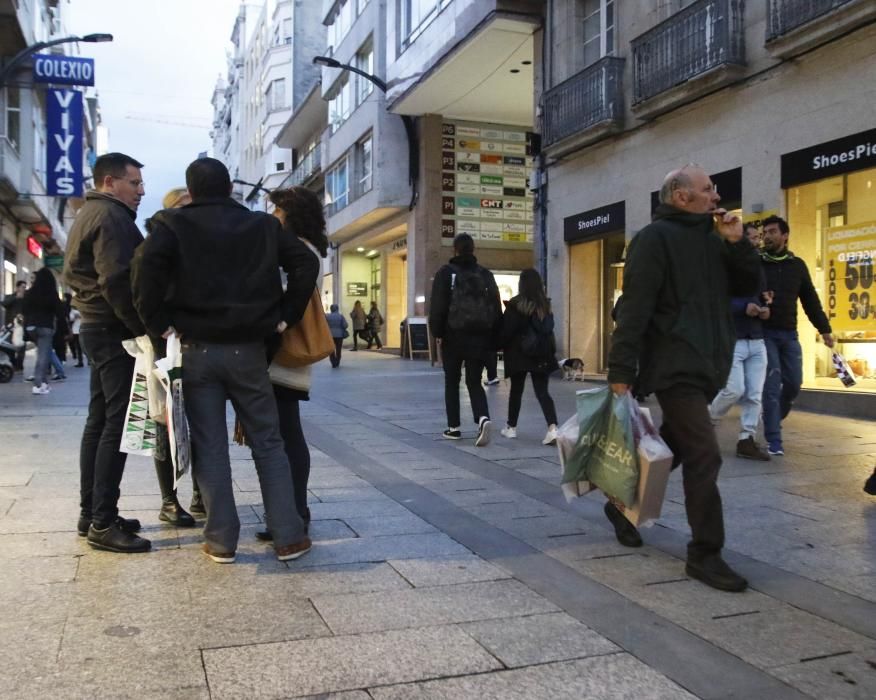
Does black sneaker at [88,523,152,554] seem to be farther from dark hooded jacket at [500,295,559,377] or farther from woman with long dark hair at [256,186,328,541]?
dark hooded jacket at [500,295,559,377]

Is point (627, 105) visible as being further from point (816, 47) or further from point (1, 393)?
point (1, 393)

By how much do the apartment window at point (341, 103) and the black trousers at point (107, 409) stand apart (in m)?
26.1

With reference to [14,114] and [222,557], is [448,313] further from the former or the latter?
[14,114]

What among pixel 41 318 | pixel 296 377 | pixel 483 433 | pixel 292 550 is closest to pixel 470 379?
pixel 483 433

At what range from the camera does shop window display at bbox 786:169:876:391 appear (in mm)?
9750

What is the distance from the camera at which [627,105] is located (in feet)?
45.0

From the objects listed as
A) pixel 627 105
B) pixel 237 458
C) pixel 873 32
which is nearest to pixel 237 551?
pixel 237 458

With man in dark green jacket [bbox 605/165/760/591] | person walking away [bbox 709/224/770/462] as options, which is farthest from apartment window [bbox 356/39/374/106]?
man in dark green jacket [bbox 605/165/760/591]

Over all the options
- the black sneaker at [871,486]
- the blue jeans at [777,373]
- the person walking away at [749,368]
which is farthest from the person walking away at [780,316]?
the black sneaker at [871,486]

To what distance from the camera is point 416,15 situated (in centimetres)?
2153

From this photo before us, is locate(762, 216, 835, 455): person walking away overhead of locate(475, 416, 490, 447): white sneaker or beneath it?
overhead

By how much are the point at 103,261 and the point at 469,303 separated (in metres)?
3.85

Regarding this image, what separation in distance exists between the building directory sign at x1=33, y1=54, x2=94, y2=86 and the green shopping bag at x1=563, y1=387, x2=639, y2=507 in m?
22.6

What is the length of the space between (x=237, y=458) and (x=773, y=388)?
4343 millimetres
